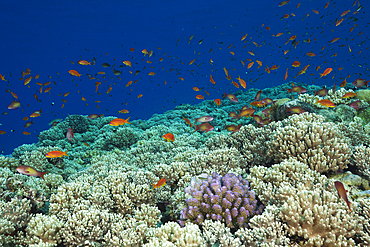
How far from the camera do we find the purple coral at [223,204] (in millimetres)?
3002

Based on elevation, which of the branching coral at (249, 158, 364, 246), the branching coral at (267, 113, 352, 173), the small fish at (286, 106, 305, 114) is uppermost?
the small fish at (286, 106, 305, 114)

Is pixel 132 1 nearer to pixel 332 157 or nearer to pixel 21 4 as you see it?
pixel 21 4

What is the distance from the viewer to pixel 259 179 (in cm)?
375

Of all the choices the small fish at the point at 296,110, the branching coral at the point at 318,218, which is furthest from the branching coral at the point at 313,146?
the small fish at the point at 296,110

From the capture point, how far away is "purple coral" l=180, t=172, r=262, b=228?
9.85ft

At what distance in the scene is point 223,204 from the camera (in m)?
3.12

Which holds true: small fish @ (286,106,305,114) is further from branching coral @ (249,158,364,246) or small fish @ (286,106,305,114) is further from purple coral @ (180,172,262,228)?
purple coral @ (180,172,262,228)

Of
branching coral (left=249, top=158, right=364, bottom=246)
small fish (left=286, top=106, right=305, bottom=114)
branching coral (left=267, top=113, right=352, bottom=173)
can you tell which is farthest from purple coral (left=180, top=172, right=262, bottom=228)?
small fish (left=286, top=106, right=305, bottom=114)

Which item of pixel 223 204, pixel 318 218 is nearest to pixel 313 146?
pixel 318 218

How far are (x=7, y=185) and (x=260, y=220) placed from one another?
18.2 ft

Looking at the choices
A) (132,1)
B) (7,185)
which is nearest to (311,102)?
(7,185)

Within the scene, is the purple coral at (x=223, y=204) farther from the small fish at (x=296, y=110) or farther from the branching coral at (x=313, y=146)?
the small fish at (x=296, y=110)

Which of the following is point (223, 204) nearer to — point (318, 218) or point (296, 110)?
point (318, 218)

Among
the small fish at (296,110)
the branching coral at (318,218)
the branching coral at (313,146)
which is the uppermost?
the small fish at (296,110)
